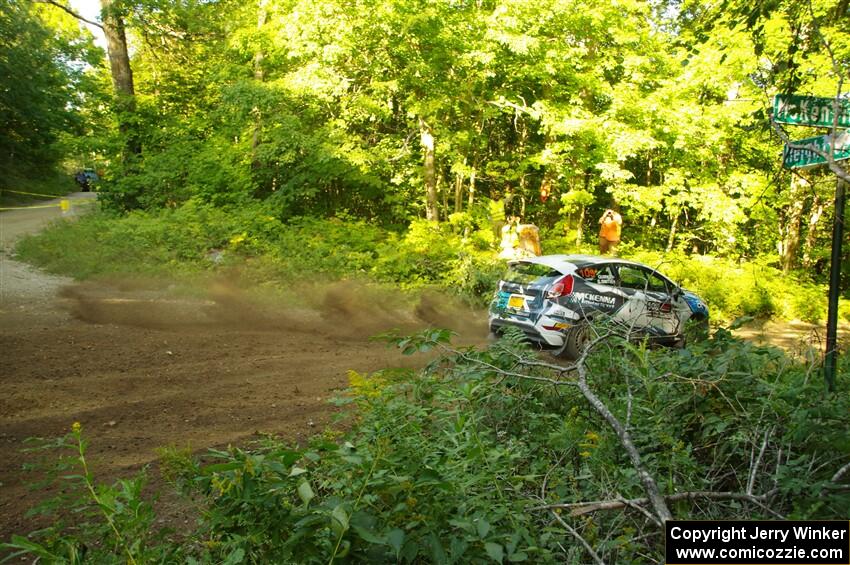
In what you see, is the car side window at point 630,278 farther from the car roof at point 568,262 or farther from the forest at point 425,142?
the forest at point 425,142

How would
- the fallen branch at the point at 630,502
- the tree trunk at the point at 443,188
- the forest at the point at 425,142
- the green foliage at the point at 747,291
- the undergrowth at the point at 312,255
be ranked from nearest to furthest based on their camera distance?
the fallen branch at the point at 630,502, the undergrowth at the point at 312,255, the forest at the point at 425,142, the green foliage at the point at 747,291, the tree trunk at the point at 443,188

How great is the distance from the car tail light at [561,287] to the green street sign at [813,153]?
493cm

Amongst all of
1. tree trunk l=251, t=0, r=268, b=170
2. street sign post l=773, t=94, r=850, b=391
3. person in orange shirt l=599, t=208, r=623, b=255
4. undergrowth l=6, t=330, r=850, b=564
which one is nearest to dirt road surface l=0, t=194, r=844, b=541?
street sign post l=773, t=94, r=850, b=391

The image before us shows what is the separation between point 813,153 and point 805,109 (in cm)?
36

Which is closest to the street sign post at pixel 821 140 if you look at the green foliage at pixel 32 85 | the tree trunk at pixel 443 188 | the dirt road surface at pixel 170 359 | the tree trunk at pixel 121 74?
the dirt road surface at pixel 170 359

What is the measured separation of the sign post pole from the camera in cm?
393

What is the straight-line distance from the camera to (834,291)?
4.70 metres

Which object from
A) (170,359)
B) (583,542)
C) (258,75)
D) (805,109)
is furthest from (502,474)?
(258,75)

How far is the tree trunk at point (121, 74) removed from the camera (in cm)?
1762

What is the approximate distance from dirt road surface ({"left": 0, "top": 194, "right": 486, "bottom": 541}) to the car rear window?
2374 millimetres

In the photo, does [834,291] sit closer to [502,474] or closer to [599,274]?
[502,474]

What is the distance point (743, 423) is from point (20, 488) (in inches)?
211

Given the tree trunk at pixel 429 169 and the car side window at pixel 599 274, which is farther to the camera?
the tree trunk at pixel 429 169
